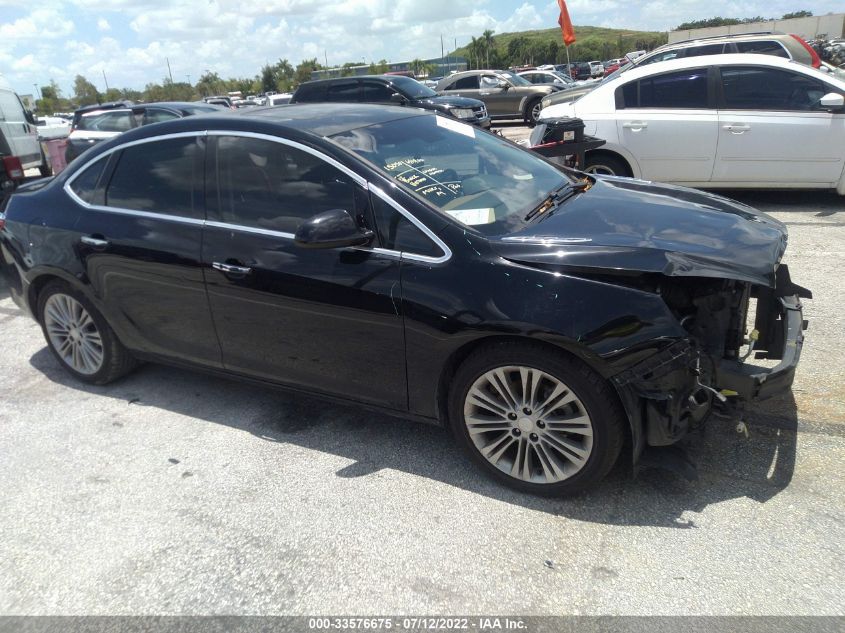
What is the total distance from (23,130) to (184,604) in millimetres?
14180

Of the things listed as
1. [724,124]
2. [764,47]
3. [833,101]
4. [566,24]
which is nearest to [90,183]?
[724,124]

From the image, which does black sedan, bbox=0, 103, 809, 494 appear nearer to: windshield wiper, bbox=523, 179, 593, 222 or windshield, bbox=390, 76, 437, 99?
windshield wiper, bbox=523, 179, 593, 222

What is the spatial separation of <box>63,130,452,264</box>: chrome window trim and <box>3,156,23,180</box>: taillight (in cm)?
430

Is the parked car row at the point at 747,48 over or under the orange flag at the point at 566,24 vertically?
under

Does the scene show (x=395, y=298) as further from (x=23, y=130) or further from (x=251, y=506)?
(x=23, y=130)

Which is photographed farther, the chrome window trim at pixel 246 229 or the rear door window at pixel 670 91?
the rear door window at pixel 670 91

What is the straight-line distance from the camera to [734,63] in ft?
23.8

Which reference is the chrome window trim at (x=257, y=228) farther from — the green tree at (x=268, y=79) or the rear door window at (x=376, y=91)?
the green tree at (x=268, y=79)

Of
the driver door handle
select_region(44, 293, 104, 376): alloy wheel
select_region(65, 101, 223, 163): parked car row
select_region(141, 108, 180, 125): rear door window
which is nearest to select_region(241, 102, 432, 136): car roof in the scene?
select_region(44, 293, 104, 376): alloy wheel

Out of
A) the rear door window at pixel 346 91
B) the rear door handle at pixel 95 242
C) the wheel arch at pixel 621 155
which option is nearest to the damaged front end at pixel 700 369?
the rear door handle at pixel 95 242

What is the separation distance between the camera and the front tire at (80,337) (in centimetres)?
419

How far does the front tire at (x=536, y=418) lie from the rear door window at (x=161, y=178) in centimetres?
183

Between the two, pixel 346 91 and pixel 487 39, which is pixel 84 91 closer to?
pixel 487 39

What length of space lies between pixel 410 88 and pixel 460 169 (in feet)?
38.3
